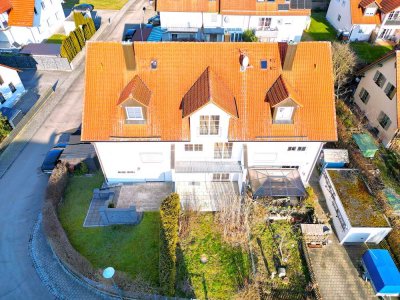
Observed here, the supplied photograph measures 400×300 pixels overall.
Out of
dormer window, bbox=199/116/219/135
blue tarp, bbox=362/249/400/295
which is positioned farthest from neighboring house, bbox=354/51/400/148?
dormer window, bbox=199/116/219/135

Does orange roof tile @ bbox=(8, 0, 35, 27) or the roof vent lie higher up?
the roof vent

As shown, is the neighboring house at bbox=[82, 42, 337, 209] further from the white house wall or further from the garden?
the white house wall

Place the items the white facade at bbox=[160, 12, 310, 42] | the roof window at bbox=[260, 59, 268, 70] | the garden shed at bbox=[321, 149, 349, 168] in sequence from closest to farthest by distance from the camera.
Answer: the roof window at bbox=[260, 59, 268, 70] → the garden shed at bbox=[321, 149, 349, 168] → the white facade at bbox=[160, 12, 310, 42]

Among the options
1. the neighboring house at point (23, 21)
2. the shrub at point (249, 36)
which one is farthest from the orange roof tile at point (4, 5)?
the shrub at point (249, 36)

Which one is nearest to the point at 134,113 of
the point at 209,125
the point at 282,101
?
the point at 209,125

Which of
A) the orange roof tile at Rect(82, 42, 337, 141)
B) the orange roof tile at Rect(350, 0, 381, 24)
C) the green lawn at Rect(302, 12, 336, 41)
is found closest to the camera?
the orange roof tile at Rect(82, 42, 337, 141)

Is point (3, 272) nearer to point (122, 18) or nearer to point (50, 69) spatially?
point (50, 69)
